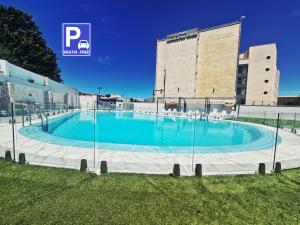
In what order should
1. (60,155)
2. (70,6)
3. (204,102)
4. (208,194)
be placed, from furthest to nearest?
(204,102)
(70,6)
(60,155)
(208,194)

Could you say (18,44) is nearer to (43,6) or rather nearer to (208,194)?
(43,6)

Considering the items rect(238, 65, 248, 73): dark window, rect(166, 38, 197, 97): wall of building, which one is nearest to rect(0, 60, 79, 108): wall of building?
rect(166, 38, 197, 97): wall of building

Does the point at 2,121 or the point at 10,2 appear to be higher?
the point at 10,2

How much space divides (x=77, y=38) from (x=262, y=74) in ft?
133

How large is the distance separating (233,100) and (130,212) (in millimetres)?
32178

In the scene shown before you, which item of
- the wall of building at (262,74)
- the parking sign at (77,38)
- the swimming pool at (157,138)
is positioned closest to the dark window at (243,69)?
the wall of building at (262,74)

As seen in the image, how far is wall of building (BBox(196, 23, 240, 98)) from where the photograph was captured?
105ft

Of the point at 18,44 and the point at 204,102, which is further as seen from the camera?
the point at 204,102

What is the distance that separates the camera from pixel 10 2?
3195cm

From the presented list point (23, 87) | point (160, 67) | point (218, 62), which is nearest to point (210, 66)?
point (218, 62)

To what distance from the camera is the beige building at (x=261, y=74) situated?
127 feet

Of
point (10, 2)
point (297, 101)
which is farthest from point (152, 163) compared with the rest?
point (297, 101)

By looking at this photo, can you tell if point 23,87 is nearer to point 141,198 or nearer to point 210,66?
point 141,198

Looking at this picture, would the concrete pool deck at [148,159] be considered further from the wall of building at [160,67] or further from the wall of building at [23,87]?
the wall of building at [160,67]
